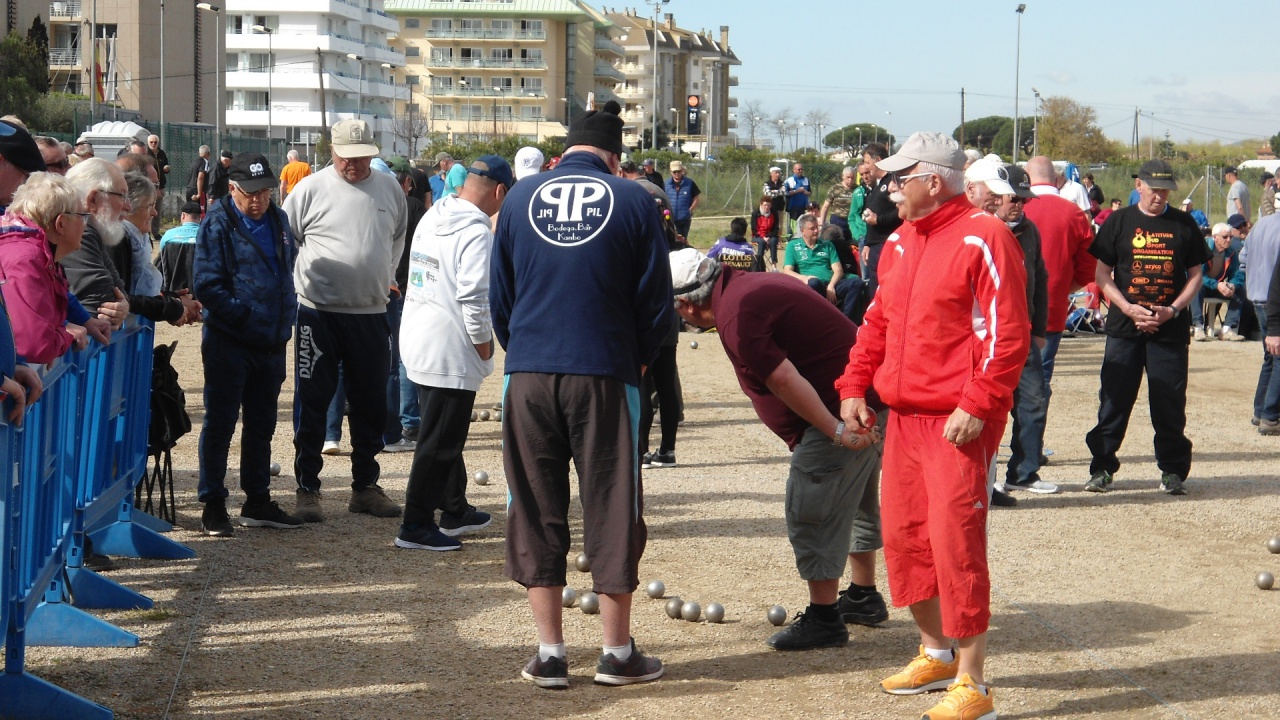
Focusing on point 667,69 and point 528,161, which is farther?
point 667,69

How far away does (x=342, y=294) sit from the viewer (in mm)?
7930

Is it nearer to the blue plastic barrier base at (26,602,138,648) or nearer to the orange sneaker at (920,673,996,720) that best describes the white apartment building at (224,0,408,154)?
the blue plastic barrier base at (26,602,138,648)

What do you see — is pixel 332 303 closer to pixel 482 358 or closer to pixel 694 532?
pixel 482 358

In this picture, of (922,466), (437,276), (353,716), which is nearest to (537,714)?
(353,716)

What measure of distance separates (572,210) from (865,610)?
2.38 metres

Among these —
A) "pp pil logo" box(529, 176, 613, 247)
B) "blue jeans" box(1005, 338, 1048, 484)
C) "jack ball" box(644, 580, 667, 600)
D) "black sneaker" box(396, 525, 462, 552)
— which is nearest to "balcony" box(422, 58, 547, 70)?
"blue jeans" box(1005, 338, 1048, 484)

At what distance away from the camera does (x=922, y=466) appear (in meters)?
4.98

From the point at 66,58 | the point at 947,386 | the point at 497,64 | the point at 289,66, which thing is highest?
the point at 497,64

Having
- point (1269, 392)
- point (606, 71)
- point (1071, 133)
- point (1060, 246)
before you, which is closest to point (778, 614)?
point (1060, 246)

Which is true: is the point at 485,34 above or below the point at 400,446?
above

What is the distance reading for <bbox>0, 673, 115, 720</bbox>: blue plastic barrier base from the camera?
462cm

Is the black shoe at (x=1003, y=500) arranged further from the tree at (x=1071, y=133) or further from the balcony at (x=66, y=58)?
the balcony at (x=66, y=58)

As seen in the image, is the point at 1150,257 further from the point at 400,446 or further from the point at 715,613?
the point at 400,446

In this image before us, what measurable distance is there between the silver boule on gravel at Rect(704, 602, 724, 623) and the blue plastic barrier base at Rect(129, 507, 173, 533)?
3.16m
